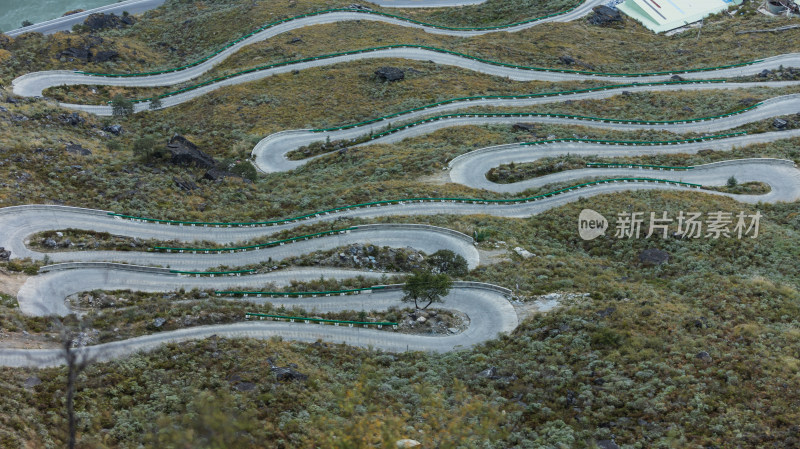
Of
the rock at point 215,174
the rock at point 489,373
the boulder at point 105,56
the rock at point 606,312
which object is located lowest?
the rock at point 489,373

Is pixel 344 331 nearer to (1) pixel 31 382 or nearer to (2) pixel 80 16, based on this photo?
(1) pixel 31 382

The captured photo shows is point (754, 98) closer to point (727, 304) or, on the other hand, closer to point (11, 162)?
point (727, 304)

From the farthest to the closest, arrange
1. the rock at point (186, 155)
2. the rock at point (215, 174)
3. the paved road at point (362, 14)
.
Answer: the paved road at point (362, 14), the rock at point (186, 155), the rock at point (215, 174)

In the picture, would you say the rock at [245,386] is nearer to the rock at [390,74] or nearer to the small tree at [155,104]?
the rock at [390,74]

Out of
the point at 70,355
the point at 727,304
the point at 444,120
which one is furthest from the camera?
the point at 444,120

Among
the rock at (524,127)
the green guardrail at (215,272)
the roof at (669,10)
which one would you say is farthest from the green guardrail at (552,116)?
the roof at (669,10)

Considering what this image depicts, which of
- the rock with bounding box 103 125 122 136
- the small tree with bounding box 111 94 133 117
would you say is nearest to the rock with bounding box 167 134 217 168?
the rock with bounding box 103 125 122 136

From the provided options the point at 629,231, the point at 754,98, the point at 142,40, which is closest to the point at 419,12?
the point at 142,40
